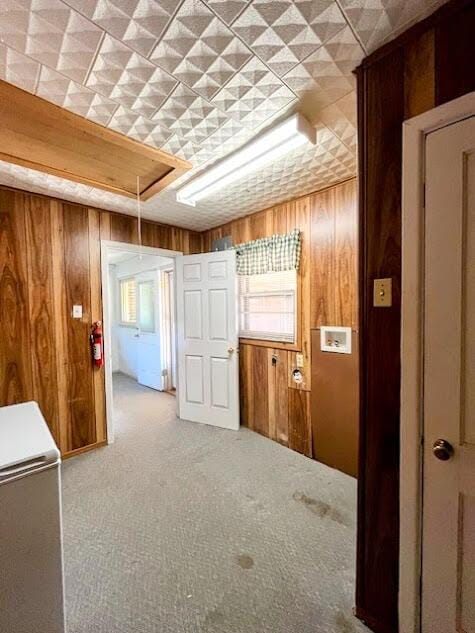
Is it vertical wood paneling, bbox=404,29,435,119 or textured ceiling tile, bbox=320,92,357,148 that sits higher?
textured ceiling tile, bbox=320,92,357,148

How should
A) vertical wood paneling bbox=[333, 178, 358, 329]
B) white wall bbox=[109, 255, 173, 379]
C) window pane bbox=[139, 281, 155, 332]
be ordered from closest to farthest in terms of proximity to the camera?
vertical wood paneling bbox=[333, 178, 358, 329] → white wall bbox=[109, 255, 173, 379] → window pane bbox=[139, 281, 155, 332]

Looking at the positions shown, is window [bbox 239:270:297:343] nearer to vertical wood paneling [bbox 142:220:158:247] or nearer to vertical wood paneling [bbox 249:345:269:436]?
vertical wood paneling [bbox 249:345:269:436]

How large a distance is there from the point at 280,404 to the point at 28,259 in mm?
2728

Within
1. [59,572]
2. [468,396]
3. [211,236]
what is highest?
[211,236]

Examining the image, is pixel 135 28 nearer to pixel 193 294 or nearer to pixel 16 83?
pixel 16 83

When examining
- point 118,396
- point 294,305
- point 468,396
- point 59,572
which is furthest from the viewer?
point 118,396

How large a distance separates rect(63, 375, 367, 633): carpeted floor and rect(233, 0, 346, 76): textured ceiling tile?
2.41 metres

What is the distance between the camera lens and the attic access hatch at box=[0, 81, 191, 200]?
56.0 inches

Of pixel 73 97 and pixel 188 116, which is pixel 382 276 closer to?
pixel 188 116

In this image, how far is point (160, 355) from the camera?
191 inches

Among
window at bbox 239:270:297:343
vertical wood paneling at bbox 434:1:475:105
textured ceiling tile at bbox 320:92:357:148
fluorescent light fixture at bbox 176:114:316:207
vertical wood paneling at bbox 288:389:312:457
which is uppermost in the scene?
textured ceiling tile at bbox 320:92:357:148

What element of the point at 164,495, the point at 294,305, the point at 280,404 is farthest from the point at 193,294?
the point at 164,495

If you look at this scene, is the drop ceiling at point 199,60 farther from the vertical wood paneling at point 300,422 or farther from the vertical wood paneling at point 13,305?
the vertical wood paneling at point 300,422

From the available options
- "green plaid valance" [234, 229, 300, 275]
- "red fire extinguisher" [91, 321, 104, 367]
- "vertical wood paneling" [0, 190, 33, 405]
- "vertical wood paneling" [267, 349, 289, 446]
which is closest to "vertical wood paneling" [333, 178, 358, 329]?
"green plaid valance" [234, 229, 300, 275]
